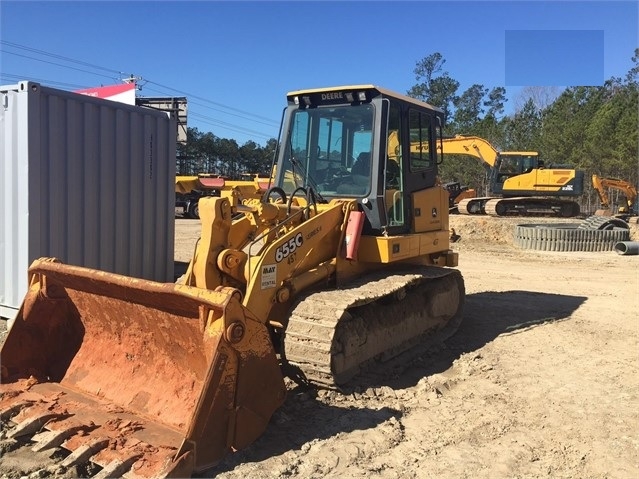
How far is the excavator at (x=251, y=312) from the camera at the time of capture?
12.3 feet

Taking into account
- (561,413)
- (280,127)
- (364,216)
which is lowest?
(561,413)

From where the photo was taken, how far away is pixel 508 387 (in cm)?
558

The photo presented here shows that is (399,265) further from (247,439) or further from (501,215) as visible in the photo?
(501,215)

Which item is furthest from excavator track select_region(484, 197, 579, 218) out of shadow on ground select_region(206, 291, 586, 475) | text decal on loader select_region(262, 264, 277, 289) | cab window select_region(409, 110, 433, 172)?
text decal on loader select_region(262, 264, 277, 289)

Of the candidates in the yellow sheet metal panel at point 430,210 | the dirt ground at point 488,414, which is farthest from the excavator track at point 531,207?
the yellow sheet metal panel at point 430,210

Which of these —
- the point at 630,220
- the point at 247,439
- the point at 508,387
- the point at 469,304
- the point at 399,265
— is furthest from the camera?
the point at 630,220

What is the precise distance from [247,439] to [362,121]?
3.59m

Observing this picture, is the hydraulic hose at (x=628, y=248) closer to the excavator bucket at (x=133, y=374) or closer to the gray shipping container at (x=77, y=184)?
the gray shipping container at (x=77, y=184)

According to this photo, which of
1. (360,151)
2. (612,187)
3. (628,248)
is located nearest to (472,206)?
(612,187)

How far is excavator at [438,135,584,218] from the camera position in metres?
25.4

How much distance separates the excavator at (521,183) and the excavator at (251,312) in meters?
18.9

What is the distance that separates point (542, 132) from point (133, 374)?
4297 centimetres

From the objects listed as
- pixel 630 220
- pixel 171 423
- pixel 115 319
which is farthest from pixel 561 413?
pixel 630 220

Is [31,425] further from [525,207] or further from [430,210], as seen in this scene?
[525,207]
